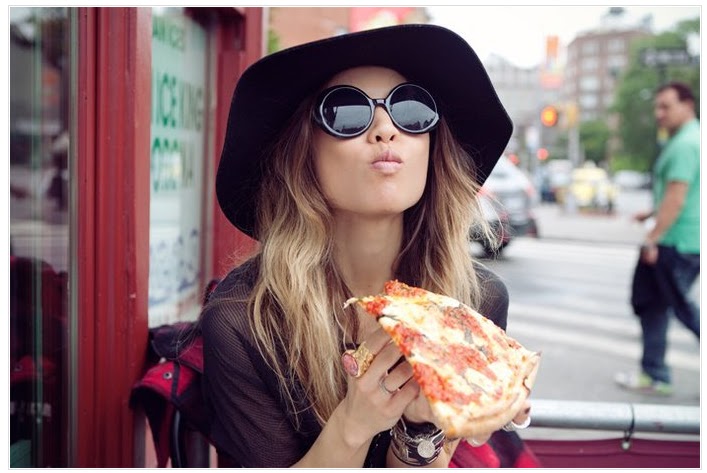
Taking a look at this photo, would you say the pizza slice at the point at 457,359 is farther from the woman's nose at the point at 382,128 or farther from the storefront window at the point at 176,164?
the storefront window at the point at 176,164

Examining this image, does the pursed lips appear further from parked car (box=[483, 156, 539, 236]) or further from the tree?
the tree

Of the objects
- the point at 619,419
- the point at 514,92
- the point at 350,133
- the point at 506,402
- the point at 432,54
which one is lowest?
the point at 619,419

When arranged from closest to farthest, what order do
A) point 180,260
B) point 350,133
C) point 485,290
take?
point 350,133, point 485,290, point 180,260

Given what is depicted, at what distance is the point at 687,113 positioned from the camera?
17.4 feet

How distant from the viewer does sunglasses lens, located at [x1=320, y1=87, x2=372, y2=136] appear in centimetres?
166

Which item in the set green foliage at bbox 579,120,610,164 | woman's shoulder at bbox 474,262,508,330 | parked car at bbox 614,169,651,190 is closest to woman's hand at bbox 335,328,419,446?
woman's shoulder at bbox 474,262,508,330

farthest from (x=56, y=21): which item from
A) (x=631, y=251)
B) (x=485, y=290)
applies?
(x=631, y=251)

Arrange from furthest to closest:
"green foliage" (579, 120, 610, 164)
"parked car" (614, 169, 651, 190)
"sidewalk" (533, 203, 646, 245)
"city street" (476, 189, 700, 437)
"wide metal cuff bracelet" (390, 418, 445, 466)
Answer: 1. "green foliage" (579, 120, 610, 164)
2. "parked car" (614, 169, 651, 190)
3. "sidewalk" (533, 203, 646, 245)
4. "city street" (476, 189, 700, 437)
5. "wide metal cuff bracelet" (390, 418, 445, 466)

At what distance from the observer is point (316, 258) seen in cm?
180

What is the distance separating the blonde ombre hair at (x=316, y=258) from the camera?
5.72 feet

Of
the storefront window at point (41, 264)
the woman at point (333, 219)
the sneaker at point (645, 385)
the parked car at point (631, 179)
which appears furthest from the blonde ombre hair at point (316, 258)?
the parked car at point (631, 179)

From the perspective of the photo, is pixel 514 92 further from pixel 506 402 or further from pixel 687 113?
pixel 506 402

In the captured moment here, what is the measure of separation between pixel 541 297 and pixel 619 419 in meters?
7.41

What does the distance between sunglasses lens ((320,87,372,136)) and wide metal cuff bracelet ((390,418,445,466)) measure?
2.21ft
